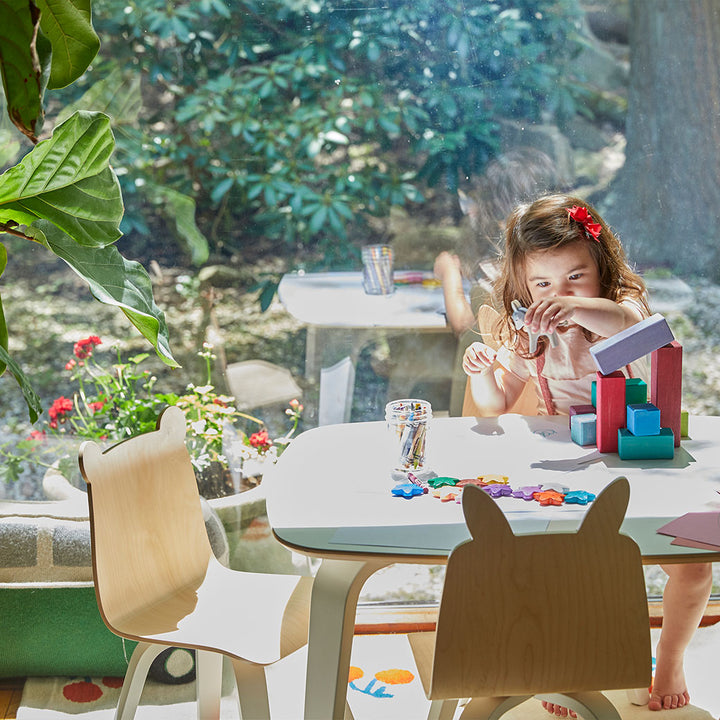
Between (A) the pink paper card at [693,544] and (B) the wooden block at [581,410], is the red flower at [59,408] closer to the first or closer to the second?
A: (B) the wooden block at [581,410]

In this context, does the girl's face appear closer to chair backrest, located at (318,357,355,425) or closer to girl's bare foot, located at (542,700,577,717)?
chair backrest, located at (318,357,355,425)

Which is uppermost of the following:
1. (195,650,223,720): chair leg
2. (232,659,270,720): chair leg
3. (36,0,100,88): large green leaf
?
(36,0,100,88): large green leaf

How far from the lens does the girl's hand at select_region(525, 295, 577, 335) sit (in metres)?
2.00

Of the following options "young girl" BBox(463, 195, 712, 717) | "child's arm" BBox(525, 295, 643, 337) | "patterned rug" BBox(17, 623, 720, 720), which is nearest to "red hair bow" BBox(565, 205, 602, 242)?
"young girl" BBox(463, 195, 712, 717)

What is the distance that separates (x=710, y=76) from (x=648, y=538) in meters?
1.47

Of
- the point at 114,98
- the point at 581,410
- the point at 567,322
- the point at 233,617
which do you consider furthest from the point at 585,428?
the point at 114,98

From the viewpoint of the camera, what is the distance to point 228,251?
2438 millimetres

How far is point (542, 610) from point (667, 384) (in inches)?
26.9

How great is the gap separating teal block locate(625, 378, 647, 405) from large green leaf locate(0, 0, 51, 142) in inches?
48.2

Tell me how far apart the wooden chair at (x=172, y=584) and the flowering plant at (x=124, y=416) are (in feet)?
1.91

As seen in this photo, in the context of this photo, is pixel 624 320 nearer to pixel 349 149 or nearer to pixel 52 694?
pixel 349 149

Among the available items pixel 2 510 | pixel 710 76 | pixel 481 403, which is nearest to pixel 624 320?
pixel 481 403

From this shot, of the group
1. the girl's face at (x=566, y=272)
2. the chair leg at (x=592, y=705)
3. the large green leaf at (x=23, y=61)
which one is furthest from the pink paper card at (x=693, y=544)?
the large green leaf at (x=23, y=61)

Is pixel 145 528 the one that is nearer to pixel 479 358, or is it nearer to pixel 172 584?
pixel 172 584
